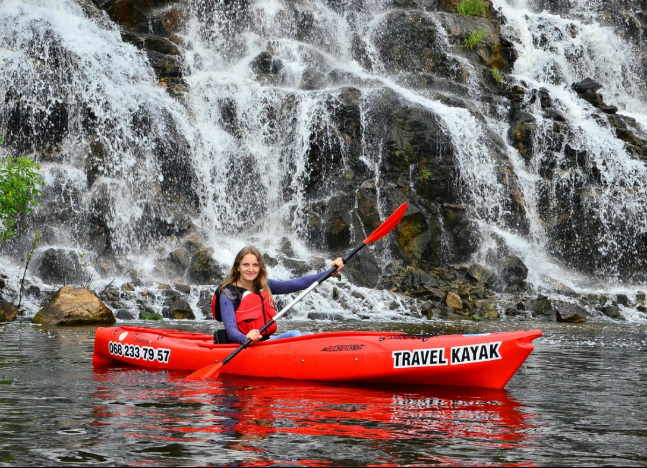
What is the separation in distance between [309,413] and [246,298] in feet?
7.59

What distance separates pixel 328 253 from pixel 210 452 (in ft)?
45.8

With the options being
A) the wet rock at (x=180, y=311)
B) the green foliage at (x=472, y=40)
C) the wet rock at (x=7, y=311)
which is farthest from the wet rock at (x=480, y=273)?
the wet rock at (x=7, y=311)

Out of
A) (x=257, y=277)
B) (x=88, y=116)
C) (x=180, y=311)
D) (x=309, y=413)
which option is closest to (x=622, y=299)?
(x=180, y=311)

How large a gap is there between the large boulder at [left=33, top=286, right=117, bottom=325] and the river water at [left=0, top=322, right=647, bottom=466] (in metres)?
4.29

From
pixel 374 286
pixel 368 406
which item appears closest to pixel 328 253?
pixel 374 286

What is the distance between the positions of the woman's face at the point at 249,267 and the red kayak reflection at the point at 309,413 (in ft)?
3.12

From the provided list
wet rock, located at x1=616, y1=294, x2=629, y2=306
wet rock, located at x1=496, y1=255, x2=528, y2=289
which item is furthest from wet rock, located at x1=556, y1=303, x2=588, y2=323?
wet rock, located at x1=496, y1=255, x2=528, y2=289

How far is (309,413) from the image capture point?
5.91 m

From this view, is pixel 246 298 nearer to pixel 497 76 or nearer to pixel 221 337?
pixel 221 337

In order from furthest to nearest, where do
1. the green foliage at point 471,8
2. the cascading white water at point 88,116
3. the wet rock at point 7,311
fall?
the green foliage at point 471,8 < the cascading white water at point 88,116 < the wet rock at point 7,311

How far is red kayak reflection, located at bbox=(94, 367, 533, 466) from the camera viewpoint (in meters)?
5.05

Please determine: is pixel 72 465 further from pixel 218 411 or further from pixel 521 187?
pixel 521 187

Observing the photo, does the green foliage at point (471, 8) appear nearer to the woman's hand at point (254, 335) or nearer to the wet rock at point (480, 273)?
the wet rock at point (480, 273)

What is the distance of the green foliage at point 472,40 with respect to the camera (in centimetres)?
2436
